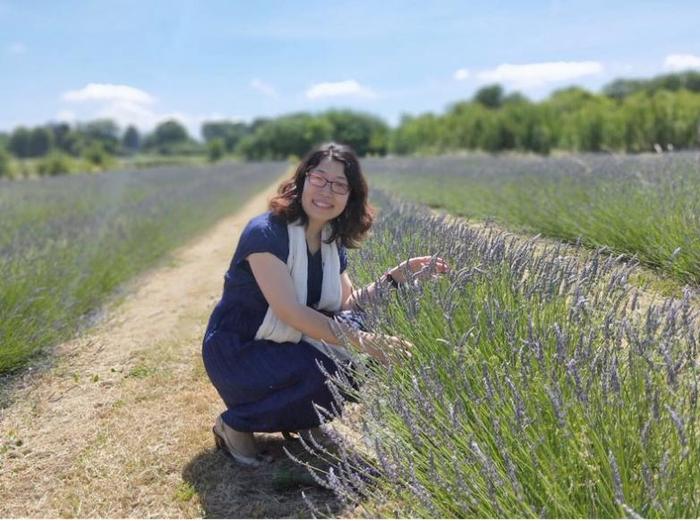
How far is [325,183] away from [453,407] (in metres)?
1.29

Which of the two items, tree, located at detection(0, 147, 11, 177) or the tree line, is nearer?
the tree line

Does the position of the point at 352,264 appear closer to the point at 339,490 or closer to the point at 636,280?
the point at 636,280

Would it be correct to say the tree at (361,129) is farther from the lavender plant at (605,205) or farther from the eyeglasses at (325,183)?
the eyeglasses at (325,183)

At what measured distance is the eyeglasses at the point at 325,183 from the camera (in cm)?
254

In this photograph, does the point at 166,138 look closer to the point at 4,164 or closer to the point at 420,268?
the point at 4,164

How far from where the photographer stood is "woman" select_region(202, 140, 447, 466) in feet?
7.97

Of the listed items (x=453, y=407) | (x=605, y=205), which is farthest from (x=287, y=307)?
(x=605, y=205)

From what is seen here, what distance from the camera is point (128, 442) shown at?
276 cm

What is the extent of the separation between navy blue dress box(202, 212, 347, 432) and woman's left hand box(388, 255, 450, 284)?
Answer: 1.45 ft

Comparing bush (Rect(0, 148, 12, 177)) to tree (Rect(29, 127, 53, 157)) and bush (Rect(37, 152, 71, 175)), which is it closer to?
bush (Rect(37, 152, 71, 175))

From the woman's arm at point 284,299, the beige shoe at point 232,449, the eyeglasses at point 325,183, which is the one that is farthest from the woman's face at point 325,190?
the beige shoe at point 232,449

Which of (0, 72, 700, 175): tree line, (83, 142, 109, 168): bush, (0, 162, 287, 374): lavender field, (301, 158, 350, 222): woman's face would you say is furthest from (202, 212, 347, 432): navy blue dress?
(83, 142, 109, 168): bush

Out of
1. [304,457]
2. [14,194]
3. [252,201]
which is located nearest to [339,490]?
[304,457]

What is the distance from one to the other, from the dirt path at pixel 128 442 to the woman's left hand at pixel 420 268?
853mm
